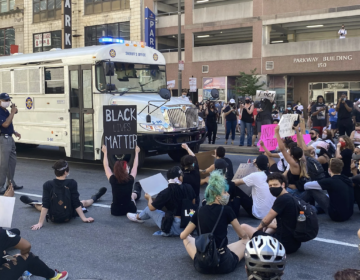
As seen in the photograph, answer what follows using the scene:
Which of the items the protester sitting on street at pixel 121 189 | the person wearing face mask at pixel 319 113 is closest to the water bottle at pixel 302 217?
the protester sitting on street at pixel 121 189

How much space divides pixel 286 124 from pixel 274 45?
2373 cm

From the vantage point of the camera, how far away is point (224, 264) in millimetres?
4676

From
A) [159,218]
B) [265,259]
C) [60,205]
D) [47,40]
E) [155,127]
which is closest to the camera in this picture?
[265,259]

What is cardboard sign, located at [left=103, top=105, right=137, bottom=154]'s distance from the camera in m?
8.24

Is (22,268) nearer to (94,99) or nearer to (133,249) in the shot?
(133,249)

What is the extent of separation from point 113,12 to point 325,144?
29038mm

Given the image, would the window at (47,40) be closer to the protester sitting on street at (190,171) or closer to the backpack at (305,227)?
the protester sitting on street at (190,171)

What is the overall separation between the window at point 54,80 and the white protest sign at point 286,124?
6.14 meters

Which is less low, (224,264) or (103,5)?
(103,5)

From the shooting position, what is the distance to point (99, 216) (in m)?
7.22

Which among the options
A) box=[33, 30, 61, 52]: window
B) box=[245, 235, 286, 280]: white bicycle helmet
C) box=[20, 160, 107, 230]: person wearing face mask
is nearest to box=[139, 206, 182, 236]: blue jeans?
box=[20, 160, 107, 230]: person wearing face mask

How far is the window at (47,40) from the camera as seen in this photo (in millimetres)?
37438

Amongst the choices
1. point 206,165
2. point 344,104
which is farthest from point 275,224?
point 344,104

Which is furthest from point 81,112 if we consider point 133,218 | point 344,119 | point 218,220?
point 344,119
